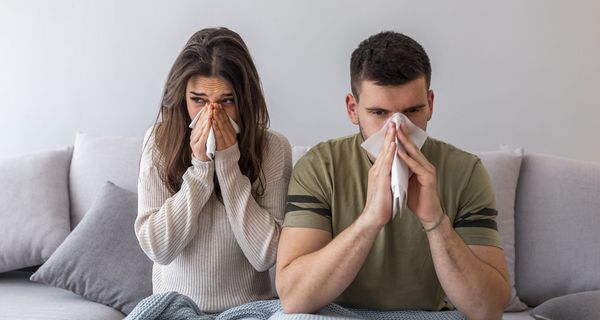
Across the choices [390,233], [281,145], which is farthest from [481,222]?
[281,145]

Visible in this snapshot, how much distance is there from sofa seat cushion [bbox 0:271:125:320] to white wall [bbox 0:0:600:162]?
705 millimetres

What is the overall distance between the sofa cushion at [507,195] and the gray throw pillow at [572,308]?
6.2 inches

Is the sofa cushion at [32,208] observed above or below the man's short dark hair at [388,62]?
below

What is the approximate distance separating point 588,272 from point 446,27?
0.99m

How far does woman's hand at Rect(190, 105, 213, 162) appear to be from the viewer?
2.01 m

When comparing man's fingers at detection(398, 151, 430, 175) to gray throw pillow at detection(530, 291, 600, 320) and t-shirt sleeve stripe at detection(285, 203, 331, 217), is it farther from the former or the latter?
gray throw pillow at detection(530, 291, 600, 320)

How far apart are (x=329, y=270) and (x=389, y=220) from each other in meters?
0.18

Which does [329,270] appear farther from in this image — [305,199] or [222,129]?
[222,129]

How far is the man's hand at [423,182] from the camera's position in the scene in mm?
1771

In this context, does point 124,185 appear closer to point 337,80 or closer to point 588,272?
point 337,80

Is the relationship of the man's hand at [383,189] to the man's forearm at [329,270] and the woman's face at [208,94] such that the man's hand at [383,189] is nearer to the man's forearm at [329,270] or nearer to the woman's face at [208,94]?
the man's forearm at [329,270]

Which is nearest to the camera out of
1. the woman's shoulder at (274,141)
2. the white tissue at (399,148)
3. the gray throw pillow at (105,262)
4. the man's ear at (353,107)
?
the white tissue at (399,148)

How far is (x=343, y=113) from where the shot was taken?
3.00m

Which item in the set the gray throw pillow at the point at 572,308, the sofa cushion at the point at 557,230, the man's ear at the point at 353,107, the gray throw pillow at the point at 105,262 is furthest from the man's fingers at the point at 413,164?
the gray throw pillow at the point at 105,262
